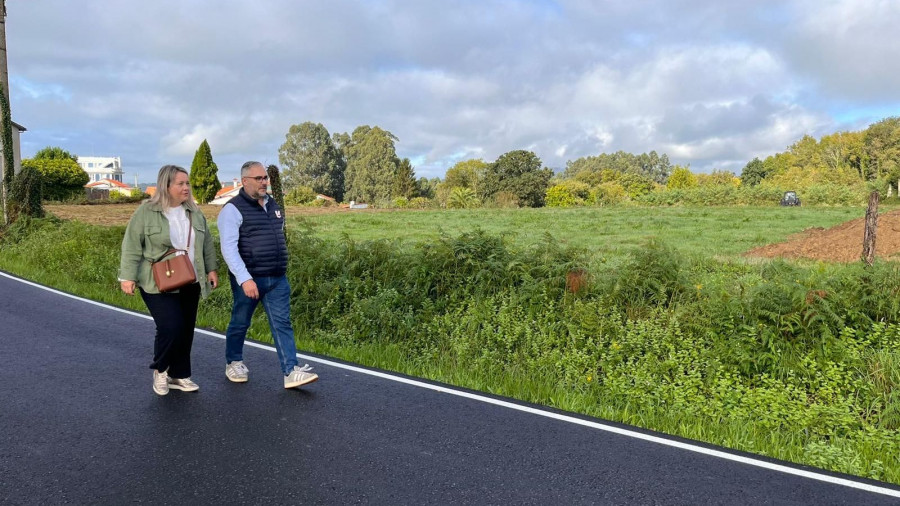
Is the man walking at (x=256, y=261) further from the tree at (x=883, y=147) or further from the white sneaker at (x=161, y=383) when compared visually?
the tree at (x=883, y=147)

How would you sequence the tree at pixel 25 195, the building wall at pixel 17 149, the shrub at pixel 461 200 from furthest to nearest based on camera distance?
the shrub at pixel 461 200, the building wall at pixel 17 149, the tree at pixel 25 195

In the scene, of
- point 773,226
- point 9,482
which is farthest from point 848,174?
point 9,482

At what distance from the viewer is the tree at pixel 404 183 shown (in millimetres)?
84562

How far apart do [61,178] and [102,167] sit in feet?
510

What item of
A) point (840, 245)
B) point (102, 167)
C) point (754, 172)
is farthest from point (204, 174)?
point (102, 167)

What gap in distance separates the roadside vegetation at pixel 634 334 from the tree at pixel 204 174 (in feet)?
188

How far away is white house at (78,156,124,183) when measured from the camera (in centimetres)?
17538

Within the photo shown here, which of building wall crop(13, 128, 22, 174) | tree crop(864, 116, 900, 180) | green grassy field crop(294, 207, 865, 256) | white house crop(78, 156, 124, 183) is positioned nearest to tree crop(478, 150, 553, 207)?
green grassy field crop(294, 207, 865, 256)

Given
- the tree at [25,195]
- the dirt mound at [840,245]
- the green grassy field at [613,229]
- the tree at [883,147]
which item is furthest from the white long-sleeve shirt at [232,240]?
the tree at [883,147]

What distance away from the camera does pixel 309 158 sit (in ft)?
313

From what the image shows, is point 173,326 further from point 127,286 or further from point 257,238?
point 257,238

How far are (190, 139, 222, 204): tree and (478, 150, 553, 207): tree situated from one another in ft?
102

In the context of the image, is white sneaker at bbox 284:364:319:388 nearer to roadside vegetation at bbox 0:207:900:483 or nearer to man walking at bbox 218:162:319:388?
man walking at bbox 218:162:319:388

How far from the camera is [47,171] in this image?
47.2 metres
